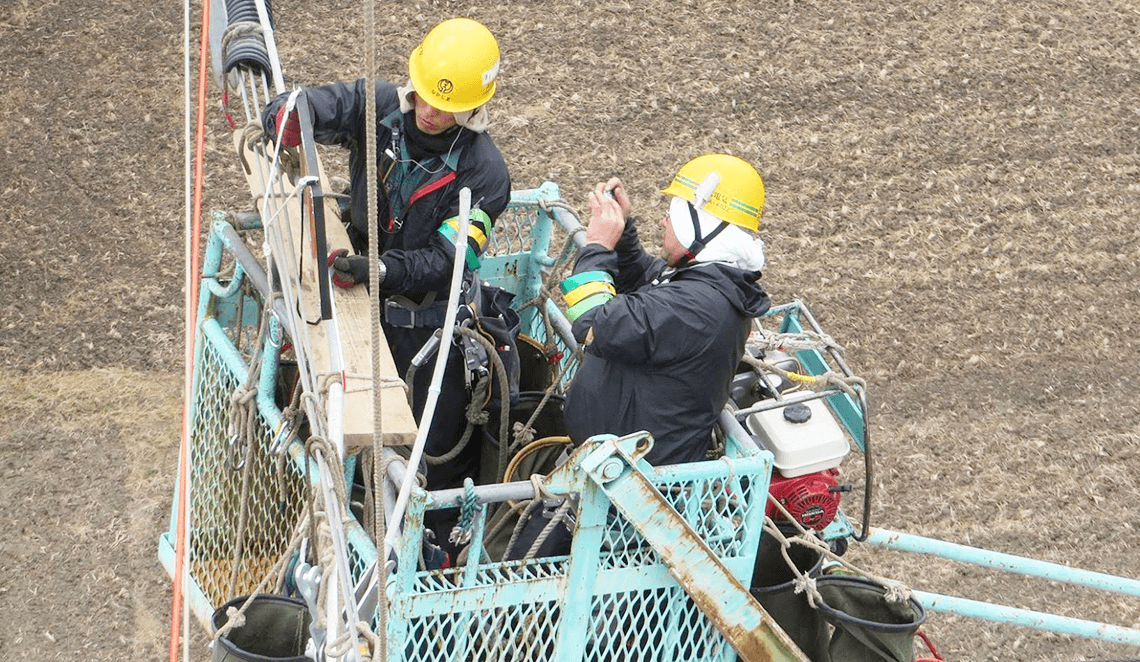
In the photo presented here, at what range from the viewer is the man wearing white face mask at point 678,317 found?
359 cm

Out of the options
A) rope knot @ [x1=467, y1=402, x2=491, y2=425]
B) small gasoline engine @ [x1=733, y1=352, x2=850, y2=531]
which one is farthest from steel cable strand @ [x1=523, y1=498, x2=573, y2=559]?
rope knot @ [x1=467, y1=402, x2=491, y2=425]

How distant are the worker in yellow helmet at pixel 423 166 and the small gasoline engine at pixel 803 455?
1.01 meters

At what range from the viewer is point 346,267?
393 cm

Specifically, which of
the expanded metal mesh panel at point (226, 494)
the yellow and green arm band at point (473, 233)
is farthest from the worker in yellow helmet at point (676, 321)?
the expanded metal mesh panel at point (226, 494)

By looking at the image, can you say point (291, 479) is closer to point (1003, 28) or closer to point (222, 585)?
point (222, 585)

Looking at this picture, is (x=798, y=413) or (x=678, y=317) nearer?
(x=678, y=317)

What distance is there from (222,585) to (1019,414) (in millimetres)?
3835

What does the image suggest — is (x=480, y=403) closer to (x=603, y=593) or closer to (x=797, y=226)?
(x=603, y=593)

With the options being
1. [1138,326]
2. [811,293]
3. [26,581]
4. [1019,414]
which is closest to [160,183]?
[26,581]

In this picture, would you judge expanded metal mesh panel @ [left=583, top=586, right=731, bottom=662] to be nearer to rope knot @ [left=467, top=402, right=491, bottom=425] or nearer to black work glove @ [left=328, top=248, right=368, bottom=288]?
A: rope knot @ [left=467, top=402, right=491, bottom=425]

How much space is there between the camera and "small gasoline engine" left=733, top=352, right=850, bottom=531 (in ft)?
13.1

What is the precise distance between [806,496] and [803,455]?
124 mm

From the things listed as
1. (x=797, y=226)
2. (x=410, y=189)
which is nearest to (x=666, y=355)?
(x=410, y=189)

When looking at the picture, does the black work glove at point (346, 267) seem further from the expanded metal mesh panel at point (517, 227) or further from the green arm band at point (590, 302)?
the expanded metal mesh panel at point (517, 227)
